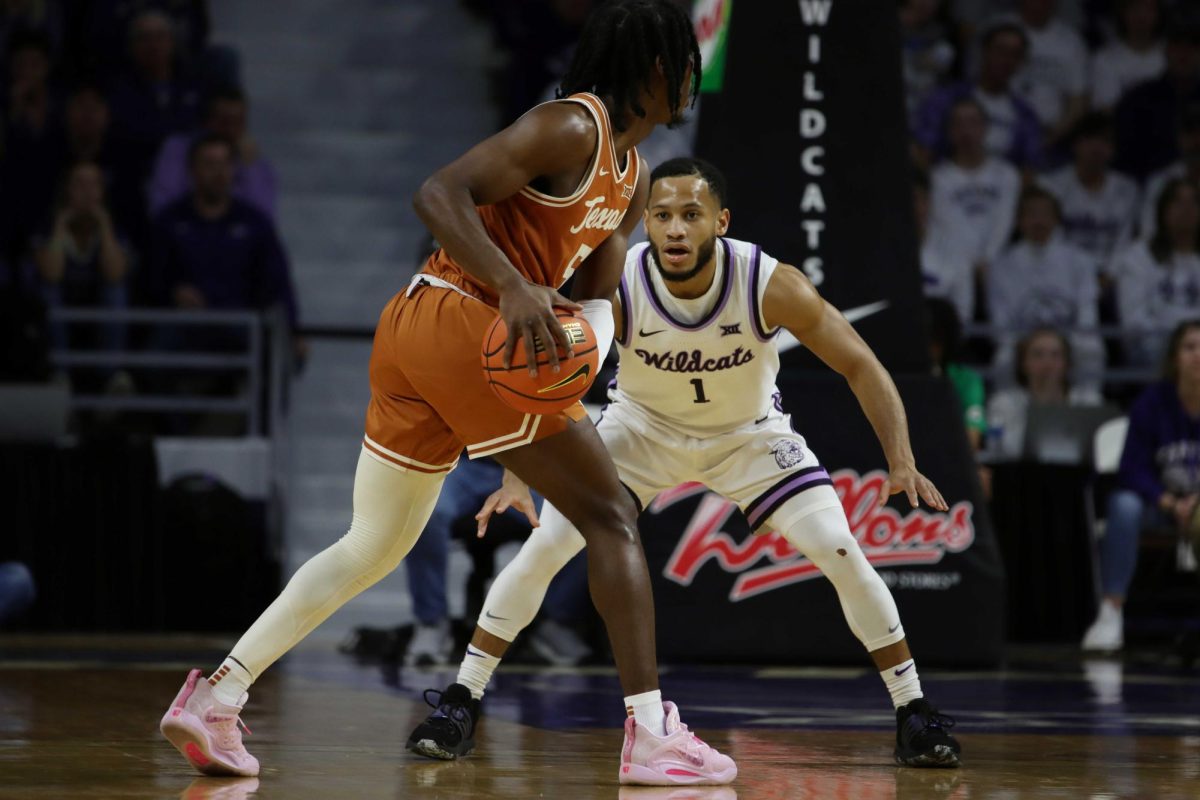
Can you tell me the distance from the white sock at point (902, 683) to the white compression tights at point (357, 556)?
4.42 ft

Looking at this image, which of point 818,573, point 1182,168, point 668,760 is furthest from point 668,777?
point 1182,168

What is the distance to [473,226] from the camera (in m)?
3.79

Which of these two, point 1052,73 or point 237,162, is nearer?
point 237,162

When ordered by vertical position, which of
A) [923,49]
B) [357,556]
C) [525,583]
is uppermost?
[923,49]

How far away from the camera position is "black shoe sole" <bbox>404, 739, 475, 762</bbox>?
181 inches

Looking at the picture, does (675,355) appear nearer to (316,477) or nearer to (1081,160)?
(316,477)

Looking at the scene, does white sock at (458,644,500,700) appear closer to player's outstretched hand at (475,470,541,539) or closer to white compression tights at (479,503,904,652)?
white compression tights at (479,503,904,652)

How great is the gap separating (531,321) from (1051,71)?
932 cm

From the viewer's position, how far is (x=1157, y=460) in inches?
350

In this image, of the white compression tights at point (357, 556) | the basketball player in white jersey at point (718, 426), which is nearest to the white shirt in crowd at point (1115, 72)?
the basketball player in white jersey at point (718, 426)

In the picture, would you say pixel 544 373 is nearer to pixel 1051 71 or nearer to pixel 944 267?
pixel 944 267

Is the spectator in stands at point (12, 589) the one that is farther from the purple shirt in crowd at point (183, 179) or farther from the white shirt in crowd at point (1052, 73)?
the white shirt in crowd at point (1052, 73)

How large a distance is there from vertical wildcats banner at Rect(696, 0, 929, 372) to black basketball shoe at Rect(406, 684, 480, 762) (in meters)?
3.30

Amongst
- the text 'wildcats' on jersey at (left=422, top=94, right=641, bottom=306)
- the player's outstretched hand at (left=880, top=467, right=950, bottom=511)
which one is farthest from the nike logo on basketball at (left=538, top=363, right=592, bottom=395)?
the player's outstretched hand at (left=880, top=467, right=950, bottom=511)
